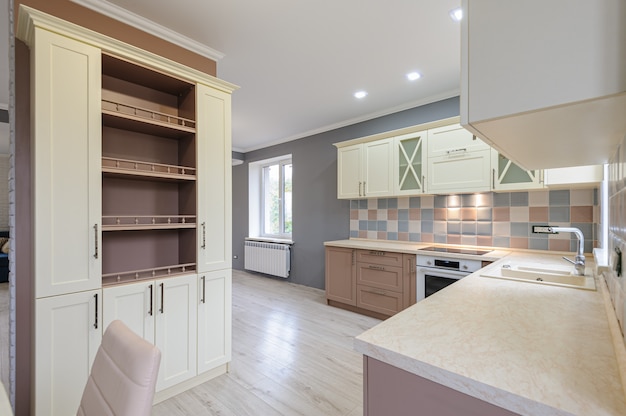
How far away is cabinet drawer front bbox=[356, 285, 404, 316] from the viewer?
320 cm

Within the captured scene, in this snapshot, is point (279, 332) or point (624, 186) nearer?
point (624, 186)

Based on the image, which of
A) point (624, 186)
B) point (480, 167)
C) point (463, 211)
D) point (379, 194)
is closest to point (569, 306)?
point (624, 186)

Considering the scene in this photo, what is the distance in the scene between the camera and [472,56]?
25.7 inches

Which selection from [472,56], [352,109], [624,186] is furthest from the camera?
[352,109]

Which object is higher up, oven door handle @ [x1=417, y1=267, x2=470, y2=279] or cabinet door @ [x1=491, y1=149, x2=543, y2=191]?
cabinet door @ [x1=491, y1=149, x2=543, y2=191]

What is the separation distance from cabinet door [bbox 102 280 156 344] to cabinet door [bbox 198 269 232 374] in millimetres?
328

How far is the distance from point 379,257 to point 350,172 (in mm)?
1221

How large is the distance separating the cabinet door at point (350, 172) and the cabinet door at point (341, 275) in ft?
2.49

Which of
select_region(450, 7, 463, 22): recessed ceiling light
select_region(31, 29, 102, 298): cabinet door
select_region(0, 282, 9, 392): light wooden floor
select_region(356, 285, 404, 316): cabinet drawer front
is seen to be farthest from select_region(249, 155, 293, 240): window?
select_region(31, 29, 102, 298): cabinet door

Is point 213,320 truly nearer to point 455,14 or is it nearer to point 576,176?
point 455,14

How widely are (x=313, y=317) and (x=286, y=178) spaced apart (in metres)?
2.82

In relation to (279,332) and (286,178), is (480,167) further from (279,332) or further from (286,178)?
(286,178)

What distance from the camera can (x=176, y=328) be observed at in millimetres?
2012

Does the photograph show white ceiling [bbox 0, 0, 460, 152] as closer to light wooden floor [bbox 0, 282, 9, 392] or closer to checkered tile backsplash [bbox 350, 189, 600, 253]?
checkered tile backsplash [bbox 350, 189, 600, 253]
